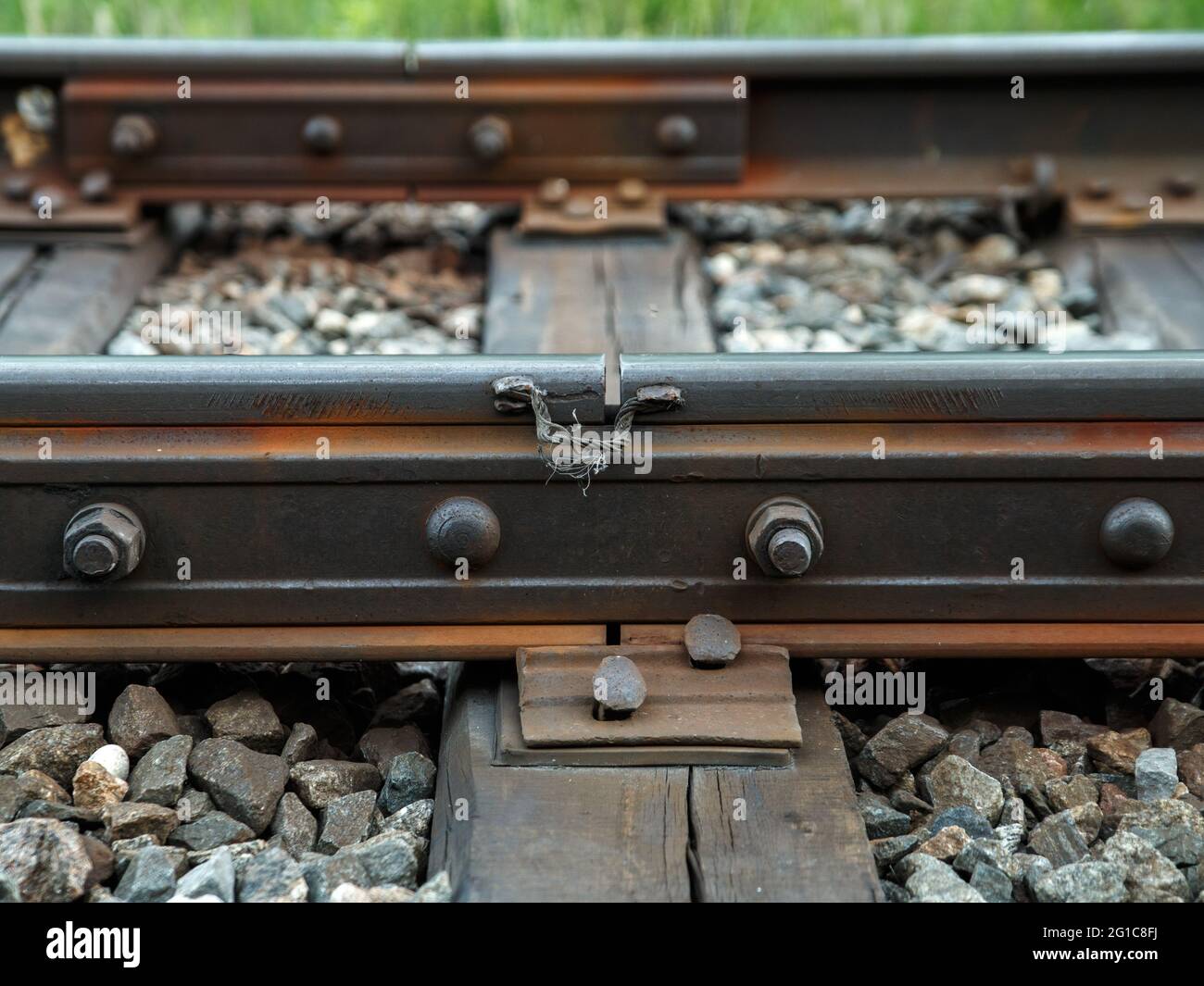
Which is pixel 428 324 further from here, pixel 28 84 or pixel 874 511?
pixel 874 511

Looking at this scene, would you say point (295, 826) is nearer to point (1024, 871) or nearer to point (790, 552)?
point (790, 552)

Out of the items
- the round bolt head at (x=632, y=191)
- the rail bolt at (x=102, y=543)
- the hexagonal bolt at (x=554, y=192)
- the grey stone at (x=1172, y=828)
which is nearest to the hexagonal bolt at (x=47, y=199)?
the hexagonal bolt at (x=554, y=192)

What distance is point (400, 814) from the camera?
7.54ft

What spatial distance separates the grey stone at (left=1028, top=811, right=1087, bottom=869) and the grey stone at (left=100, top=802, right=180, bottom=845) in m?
1.31

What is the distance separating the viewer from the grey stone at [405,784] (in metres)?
2.38

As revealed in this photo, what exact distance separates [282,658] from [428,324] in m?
1.77

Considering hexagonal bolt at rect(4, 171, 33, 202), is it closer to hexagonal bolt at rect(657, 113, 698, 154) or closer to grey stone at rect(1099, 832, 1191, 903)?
hexagonal bolt at rect(657, 113, 698, 154)

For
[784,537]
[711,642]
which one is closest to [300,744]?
[711,642]

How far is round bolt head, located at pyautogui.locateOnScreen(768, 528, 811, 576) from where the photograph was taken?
239 cm

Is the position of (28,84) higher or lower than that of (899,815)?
higher

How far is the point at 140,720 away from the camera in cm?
246

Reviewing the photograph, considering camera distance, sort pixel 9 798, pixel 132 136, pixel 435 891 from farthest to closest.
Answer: pixel 132 136 < pixel 9 798 < pixel 435 891

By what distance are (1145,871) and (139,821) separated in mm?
1472
